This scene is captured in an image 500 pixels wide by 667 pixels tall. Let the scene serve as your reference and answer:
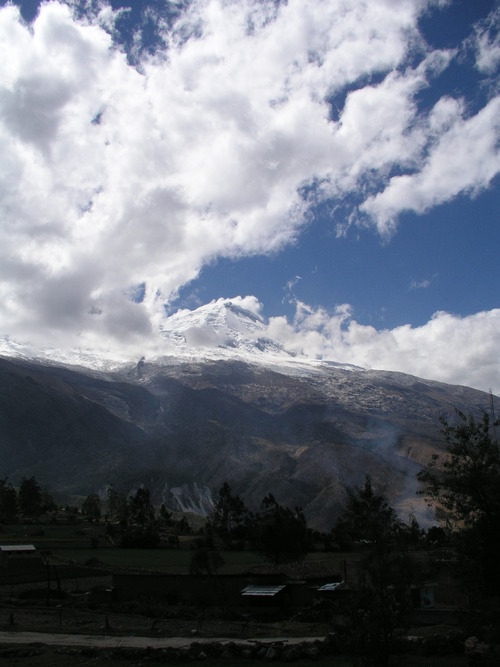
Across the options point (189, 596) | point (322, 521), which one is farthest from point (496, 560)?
point (322, 521)

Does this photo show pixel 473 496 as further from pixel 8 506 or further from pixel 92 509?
pixel 92 509

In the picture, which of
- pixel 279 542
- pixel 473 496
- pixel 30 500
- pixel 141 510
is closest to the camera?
pixel 473 496

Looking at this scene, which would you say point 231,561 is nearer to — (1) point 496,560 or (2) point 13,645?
A: (2) point 13,645

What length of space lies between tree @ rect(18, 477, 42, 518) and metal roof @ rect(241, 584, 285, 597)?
3767 inches

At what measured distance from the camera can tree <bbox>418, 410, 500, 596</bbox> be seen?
17.0 metres

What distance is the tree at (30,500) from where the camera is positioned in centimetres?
13012

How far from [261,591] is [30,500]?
102 metres

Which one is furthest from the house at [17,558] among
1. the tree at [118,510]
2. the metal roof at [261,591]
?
the tree at [118,510]

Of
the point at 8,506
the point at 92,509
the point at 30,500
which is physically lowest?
the point at 92,509

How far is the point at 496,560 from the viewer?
16859mm

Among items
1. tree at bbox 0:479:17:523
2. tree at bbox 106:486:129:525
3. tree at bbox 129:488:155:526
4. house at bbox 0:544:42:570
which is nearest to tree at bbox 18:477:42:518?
tree at bbox 0:479:17:523

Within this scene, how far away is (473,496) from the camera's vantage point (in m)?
17.5

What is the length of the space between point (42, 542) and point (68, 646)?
6348 centimetres

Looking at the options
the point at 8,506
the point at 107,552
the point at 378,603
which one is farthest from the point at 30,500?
the point at 378,603
